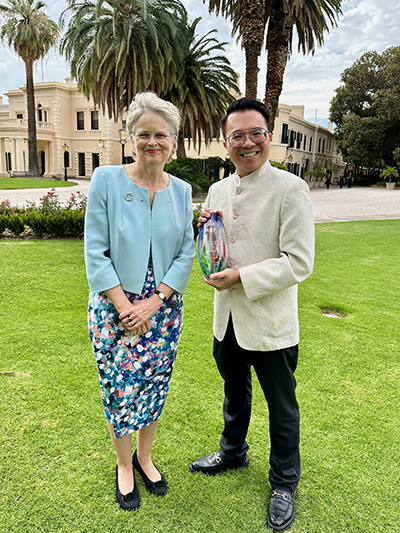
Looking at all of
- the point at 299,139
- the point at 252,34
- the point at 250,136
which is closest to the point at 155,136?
the point at 250,136

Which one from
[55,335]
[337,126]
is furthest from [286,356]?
[337,126]

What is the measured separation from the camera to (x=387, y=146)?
116 ft

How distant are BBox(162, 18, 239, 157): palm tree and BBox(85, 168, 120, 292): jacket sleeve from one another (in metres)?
16.5

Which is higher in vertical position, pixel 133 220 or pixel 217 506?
pixel 133 220

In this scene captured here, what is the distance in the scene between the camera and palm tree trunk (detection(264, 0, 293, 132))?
41.9 feet

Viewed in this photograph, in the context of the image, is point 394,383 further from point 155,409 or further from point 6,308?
point 6,308

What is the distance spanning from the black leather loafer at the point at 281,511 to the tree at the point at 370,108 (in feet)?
123

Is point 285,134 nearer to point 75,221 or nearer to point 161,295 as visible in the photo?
point 75,221

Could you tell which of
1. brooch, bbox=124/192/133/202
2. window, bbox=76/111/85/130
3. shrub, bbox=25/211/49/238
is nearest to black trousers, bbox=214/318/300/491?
brooch, bbox=124/192/133/202

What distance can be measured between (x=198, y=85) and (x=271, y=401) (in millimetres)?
18568

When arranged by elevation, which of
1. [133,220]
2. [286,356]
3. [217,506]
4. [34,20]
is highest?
[34,20]

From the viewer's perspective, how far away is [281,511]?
189cm

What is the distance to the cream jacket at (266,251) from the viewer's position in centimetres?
165

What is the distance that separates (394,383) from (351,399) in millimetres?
526
